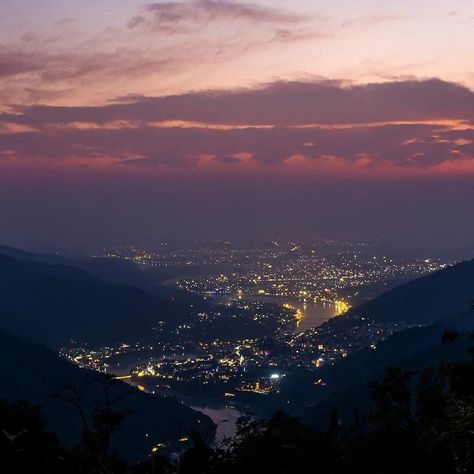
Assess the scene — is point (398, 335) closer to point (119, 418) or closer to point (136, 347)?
point (136, 347)

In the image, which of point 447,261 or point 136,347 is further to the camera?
point 447,261

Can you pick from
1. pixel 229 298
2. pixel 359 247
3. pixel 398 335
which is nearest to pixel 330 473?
pixel 398 335

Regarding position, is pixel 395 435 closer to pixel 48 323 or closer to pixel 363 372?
pixel 363 372

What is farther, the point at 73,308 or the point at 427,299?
the point at 73,308

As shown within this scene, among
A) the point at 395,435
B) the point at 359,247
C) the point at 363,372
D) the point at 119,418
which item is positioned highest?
the point at 119,418

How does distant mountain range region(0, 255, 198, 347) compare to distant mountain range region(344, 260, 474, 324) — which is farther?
distant mountain range region(0, 255, 198, 347)

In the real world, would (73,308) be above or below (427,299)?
below

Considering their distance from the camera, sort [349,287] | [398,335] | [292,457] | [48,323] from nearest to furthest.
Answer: [292,457] → [398,335] → [48,323] → [349,287]

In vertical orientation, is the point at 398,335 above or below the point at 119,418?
below

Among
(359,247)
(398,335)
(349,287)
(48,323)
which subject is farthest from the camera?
(359,247)

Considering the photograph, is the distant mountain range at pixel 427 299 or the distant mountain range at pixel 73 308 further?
the distant mountain range at pixel 73 308
